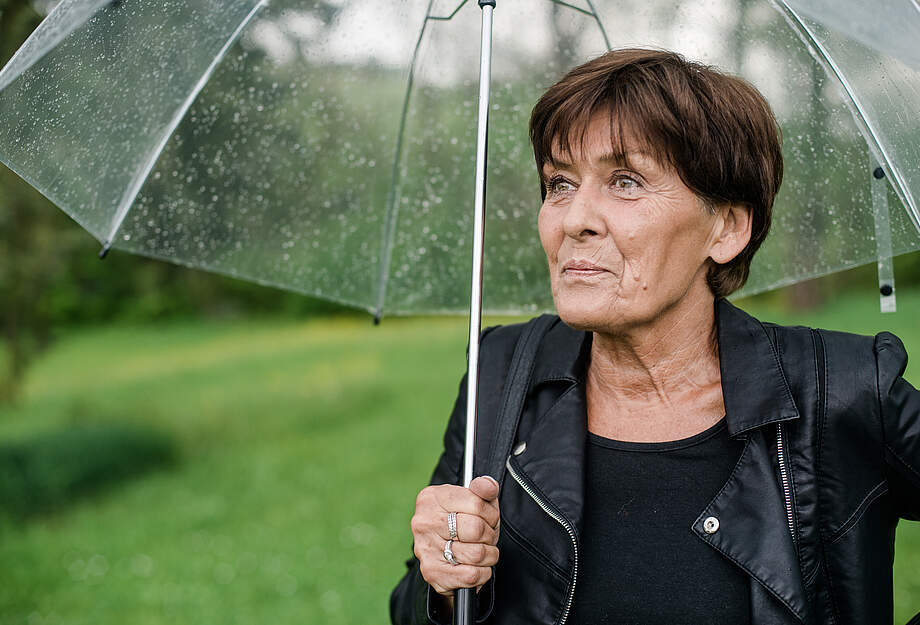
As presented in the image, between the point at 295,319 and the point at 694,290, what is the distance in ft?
71.9

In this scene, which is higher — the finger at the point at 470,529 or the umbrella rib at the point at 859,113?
the umbrella rib at the point at 859,113

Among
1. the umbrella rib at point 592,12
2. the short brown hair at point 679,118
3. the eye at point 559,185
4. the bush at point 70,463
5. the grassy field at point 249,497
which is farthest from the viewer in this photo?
the bush at point 70,463

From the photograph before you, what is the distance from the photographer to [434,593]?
82.3 inches

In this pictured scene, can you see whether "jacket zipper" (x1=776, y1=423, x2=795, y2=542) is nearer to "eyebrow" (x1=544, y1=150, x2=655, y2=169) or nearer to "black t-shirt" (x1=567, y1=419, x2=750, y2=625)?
"black t-shirt" (x1=567, y1=419, x2=750, y2=625)

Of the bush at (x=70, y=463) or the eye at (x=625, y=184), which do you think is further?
the bush at (x=70, y=463)

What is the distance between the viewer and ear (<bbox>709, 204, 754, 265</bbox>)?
226cm

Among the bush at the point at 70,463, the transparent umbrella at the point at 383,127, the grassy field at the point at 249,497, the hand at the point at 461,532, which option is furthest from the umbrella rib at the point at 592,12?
the bush at the point at 70,463

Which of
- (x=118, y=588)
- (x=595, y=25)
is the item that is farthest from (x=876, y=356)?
(x=118, y=588)

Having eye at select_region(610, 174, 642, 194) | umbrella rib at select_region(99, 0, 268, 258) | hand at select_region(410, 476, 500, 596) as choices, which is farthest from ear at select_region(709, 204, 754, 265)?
umbrella rib at select_region(99, 0, 268, 258)

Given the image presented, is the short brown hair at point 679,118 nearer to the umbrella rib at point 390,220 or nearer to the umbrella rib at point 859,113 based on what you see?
the umbrella rib at point 859,113

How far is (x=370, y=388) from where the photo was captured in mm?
12516

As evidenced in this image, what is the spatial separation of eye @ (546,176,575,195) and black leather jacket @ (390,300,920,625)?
1.79ft

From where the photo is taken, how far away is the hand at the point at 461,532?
1895 mm

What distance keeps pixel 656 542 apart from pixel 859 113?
1.14m
